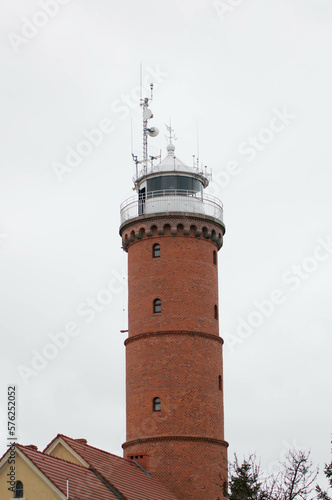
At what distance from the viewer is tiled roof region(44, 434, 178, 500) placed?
33562 millimetres

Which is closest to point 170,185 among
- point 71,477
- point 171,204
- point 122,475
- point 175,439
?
point 171,204

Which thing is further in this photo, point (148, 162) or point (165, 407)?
point (148, 162)

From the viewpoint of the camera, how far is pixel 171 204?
137 feet

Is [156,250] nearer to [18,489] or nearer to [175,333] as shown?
[175,333]

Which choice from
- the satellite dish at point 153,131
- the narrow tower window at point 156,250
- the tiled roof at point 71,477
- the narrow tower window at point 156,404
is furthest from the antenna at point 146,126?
the tiled roof at point 71,477

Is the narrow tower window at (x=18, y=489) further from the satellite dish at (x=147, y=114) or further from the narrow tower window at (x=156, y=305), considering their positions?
the satellite dish at (x=147, y=114)

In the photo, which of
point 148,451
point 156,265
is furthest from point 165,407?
point 156,265

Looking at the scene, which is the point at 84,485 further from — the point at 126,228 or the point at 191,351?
the point at 126,228

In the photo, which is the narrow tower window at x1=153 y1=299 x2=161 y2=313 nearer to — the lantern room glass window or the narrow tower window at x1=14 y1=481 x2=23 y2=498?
the lantern room glass window

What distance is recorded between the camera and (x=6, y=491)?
1208 inches

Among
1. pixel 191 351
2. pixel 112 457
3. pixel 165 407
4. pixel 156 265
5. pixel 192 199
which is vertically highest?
pixel 192 199

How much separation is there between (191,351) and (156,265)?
4.21 m

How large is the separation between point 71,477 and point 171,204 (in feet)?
48.8

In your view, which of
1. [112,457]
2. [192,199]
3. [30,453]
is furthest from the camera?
[192,199]
